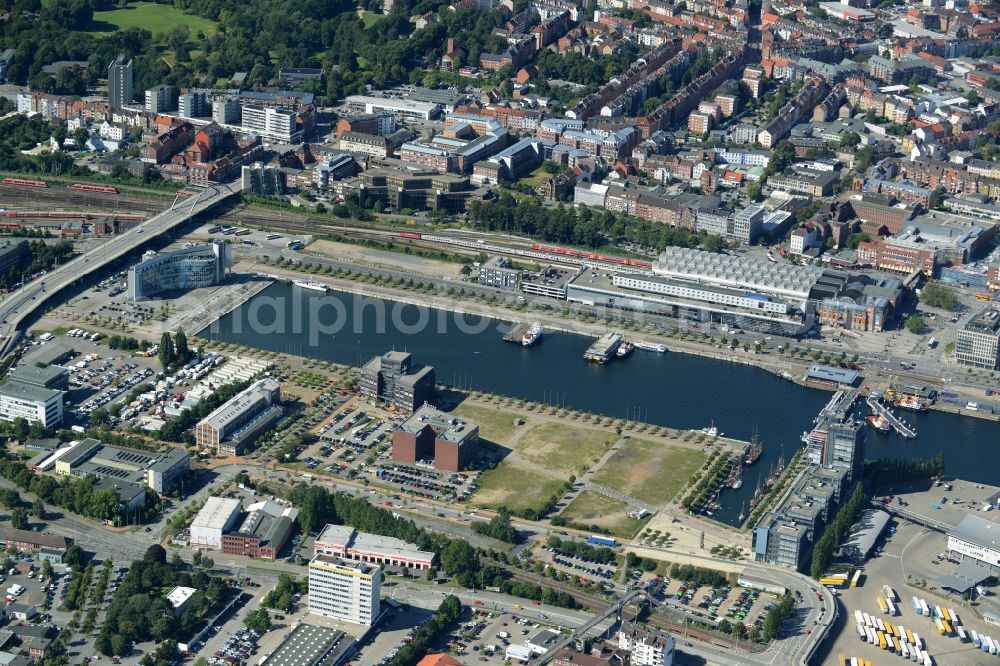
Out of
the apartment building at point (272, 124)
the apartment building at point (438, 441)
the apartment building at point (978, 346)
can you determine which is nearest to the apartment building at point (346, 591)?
the apartment building at point (438, 441)

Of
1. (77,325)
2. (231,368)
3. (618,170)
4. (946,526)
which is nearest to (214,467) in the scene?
(231,368)

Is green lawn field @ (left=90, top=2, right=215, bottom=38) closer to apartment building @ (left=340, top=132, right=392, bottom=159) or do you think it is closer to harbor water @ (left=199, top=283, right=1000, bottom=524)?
apartment building @ (left=340, top=132, right=392, bottom=159)

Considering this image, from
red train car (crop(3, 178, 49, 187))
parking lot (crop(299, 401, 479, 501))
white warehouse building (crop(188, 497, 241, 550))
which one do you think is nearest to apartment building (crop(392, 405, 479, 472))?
parking lot (crop(299, 401, 479, 501))

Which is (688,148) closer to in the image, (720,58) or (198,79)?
(720,58)

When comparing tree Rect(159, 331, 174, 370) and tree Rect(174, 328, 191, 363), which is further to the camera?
tree Rect(174, 328, 191, 363)

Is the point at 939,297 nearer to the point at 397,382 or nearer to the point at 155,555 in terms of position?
the point at 397,382

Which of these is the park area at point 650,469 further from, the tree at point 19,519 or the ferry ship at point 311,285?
the ferry ship at point 311,285

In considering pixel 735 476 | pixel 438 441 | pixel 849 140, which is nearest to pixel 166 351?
pixel 438 441
